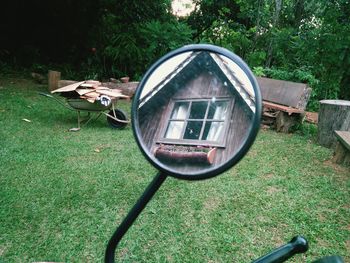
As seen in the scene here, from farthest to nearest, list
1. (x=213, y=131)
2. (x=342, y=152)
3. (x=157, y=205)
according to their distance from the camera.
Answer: (x=342, y=152) < (x=157, y=205) < (x=213, y=131)

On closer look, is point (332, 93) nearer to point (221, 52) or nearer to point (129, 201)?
point (129, 201)

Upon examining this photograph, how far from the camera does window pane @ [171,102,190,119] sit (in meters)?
0.70

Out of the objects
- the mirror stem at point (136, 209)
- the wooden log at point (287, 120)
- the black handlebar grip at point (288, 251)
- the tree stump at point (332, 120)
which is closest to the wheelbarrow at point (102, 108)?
the wooden log at point (287, 120)

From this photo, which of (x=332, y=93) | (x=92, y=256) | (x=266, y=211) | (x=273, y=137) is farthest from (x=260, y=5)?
(x=92, y=256)

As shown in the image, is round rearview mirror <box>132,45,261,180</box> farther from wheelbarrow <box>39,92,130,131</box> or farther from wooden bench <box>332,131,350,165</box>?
wheelbarrow <box>39,92,130,131</box>

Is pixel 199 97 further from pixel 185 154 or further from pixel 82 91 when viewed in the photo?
pixel 82 91

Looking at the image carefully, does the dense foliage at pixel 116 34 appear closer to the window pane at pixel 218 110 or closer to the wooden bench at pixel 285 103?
the wooden bench at pixel 285 103

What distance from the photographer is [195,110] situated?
0.68m

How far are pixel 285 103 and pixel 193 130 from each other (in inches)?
267

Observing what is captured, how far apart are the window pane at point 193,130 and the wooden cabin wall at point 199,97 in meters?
0.06

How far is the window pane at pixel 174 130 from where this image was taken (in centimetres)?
68

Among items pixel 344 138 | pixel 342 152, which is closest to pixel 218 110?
pixel 344 138

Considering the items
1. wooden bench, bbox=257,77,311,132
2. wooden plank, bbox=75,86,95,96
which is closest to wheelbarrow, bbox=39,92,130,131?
wooden plank, bbox=75,86,95,96

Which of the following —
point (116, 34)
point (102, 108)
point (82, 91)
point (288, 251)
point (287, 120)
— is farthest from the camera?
point (116, 34)
